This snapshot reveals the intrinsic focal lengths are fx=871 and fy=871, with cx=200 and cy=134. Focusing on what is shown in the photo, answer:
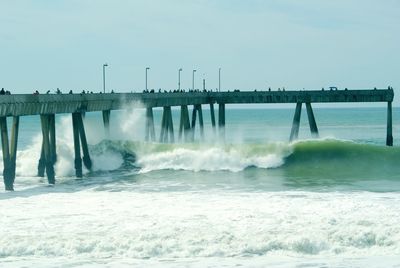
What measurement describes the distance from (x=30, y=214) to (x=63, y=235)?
485 cm

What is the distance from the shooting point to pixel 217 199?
3659 centimetres

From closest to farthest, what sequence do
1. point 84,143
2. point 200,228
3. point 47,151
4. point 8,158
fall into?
point 200,228 < point 8,158 < point 47,151 < point 84,143

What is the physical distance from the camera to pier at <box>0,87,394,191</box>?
4341 centimetres

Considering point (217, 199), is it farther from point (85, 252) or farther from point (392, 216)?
point (85, 252)

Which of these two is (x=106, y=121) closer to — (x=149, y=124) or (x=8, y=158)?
(x=149, y=124)

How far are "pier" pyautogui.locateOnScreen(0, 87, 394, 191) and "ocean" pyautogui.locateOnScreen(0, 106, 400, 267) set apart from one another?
1.51 metres

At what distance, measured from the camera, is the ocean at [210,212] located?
25797 mm

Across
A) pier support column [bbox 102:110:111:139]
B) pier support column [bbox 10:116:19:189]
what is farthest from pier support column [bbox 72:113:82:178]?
pier support column [bbox 102:110:111:139]

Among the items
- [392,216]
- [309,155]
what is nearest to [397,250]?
[392,216]

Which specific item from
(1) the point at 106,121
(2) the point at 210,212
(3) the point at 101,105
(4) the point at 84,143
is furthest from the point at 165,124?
(2) the point at 210,212

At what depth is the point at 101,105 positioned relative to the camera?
57812 mm

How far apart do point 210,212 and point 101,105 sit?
88.3 ft

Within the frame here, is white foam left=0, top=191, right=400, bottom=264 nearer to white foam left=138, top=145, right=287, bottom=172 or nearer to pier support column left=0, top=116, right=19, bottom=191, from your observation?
pier support column left=0, top=116, right=19, bottom=191

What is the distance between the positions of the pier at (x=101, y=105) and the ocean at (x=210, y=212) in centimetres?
151
